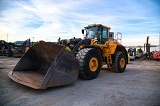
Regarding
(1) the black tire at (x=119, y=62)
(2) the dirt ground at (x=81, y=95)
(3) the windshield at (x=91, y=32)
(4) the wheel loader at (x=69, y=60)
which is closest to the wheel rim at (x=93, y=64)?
(4) the wheel loader at (x=69, y=60)

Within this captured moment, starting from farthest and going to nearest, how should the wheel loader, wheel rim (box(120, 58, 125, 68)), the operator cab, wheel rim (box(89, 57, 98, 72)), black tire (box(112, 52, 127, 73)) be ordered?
wheel rim (box(120, 58, 125, 68)) → black tire (box(112, 52, 127, 73)) → the operator cab → wheel rim (box(89, 57, 98, 72)) → the wheel loader

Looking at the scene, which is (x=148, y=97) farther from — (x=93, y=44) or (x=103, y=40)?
(x=103, y=40)

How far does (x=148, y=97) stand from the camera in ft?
15.7

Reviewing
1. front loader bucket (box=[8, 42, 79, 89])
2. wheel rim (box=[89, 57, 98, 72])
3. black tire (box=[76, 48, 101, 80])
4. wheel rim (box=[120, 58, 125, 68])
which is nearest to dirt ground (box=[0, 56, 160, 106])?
front loader bucket (box=[8, 42, 79, 89])

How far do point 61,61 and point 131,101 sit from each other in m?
2.12

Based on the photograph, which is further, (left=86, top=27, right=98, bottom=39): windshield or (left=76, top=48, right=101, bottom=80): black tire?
(left=86, top=27, right=98, bottom=39): windshield

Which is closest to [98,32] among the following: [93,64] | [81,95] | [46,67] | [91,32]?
[91,32]

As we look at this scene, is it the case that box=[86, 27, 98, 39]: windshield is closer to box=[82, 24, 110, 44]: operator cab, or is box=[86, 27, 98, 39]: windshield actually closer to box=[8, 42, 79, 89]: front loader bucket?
box=[82, 24, 110, 44]: operator cab

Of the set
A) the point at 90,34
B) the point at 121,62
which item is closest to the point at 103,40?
the point at 90,34

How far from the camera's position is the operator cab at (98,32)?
850cm

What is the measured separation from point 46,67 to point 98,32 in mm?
3132

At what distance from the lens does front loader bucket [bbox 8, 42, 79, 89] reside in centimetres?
487

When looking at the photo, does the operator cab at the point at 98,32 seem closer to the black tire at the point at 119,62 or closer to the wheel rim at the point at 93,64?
the black tire at the point at 119,62

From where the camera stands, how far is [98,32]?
28.0 ft
